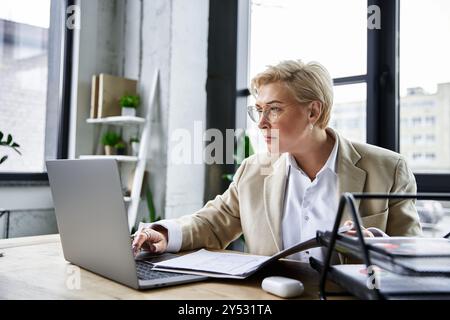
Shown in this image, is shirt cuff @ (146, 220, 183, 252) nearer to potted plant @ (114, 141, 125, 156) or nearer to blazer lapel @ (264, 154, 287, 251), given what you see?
blazer lapel @ (264, 154, 287, 251)

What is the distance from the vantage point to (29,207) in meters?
2.84

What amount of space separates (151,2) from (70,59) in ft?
2.39

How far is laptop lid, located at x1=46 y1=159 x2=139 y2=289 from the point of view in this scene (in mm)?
812

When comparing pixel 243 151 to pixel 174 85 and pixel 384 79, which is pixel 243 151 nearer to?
pixel 174 85

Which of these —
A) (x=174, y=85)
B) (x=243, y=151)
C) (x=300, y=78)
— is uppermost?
(x=174, y=85)

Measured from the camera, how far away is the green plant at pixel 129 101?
115 inches

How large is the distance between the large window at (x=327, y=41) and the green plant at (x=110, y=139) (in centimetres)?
97

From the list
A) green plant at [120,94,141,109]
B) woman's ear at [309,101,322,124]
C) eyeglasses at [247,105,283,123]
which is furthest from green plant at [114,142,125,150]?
woman's ear at [309,101,322,124]

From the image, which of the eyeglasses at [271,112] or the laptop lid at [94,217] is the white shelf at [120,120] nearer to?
the eyeglasses at [271,112]

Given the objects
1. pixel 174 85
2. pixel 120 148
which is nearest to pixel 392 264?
pixel 174 85

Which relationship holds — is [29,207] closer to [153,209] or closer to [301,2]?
[153,209]

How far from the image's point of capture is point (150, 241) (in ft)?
3.89

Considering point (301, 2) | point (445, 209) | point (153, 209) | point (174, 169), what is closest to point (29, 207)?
point (153, 209)

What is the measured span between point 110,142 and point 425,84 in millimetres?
2041
